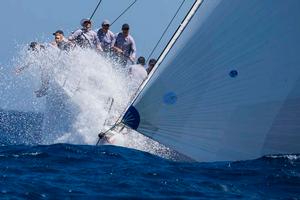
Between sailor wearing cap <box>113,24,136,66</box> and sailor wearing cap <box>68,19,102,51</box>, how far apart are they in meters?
0.42

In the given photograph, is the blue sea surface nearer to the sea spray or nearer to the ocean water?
the ocean water

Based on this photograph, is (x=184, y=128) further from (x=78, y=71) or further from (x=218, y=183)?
(x=78, y=71)

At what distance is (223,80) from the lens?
984 cm

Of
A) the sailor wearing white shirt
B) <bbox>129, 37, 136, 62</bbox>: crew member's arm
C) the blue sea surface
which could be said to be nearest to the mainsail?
the blue sea surface

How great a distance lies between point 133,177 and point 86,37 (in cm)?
711

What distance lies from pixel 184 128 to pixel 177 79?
69 cm

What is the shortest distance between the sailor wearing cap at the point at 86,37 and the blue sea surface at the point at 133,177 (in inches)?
186

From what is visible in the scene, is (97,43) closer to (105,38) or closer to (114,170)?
(105,38)

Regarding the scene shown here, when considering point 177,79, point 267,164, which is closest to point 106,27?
point 177,79

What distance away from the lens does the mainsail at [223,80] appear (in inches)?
388

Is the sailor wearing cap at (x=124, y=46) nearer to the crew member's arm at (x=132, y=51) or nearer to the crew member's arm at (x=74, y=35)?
the crew member's arm at (x=132, y=51)

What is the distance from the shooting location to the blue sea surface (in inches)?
296

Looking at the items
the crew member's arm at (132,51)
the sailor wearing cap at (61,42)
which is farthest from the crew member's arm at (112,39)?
the sailor wearing cap at (61,42)

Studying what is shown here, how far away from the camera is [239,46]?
9.87 meters
